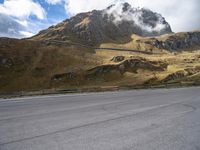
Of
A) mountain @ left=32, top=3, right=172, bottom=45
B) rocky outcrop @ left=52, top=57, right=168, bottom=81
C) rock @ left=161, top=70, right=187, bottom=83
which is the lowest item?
rock @ left=161, top=70, right=187, bottom=83

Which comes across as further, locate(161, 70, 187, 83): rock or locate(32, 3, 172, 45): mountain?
locate(32, 3, 172, 45): mountain

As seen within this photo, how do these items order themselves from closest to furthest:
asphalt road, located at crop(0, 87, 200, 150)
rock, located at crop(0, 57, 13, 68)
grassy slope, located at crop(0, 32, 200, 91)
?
asphalt road, located at crop(0, 87, 200, 150)
grassy slope, located at crop(0, 32, 200, 91)
rock, located at crop(0, 57, 13, 68)

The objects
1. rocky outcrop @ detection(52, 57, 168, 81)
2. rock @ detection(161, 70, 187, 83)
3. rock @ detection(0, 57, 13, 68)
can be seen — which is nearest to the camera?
rock @ detection(161, 70, 187, 83)

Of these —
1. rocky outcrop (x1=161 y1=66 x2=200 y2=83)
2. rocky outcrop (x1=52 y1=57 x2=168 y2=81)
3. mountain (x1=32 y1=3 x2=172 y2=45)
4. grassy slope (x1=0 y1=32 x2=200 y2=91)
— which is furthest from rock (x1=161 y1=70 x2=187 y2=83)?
mountain (x1=32 y1=3 x2=172 y2=45)

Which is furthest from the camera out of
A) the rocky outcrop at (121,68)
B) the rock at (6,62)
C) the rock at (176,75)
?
the rock at (6,62)

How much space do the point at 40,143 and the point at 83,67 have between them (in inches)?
2460

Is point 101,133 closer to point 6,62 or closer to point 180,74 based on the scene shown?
point 180,74

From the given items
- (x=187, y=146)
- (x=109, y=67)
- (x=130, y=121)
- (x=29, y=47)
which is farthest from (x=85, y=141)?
(x=29, y=47)

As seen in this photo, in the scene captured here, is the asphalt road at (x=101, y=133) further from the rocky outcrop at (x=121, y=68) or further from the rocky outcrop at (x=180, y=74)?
the rocky outcrop at (x=121, y=68)

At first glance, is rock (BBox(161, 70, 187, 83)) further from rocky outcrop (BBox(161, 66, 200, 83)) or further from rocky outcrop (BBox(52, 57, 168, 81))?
rocky outcrop (BBox(52, 57, 168, 81))

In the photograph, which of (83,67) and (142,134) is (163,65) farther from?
(142,134)

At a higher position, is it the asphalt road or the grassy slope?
the grassy slope

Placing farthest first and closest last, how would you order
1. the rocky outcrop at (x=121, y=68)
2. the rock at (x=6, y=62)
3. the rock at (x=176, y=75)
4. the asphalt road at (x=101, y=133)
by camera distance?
the rock at (x=6, y=62), the rocky outcrop at (x=121, y=68), the rock at (x=176, y=75), the asphalt road at (x=101, y=133)

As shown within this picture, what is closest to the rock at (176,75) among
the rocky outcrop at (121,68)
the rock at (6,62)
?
Result: the rocky outcrop at (121,68)
